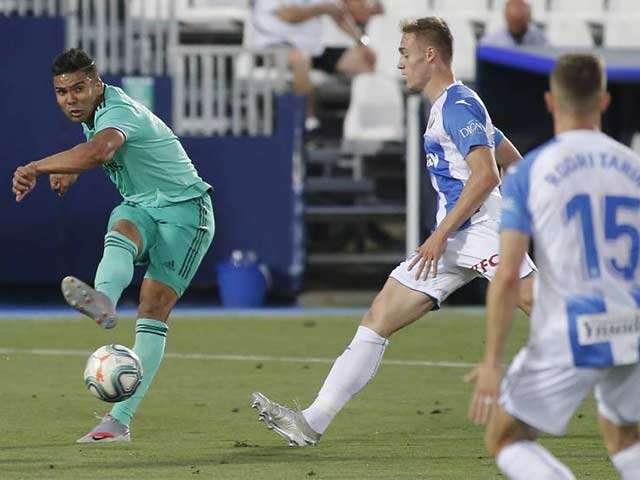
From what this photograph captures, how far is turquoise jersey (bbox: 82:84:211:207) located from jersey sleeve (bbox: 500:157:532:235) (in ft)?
11.2

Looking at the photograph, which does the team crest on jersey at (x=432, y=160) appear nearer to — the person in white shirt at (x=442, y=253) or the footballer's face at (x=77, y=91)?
the person in white shirt at (x=442, y=253)

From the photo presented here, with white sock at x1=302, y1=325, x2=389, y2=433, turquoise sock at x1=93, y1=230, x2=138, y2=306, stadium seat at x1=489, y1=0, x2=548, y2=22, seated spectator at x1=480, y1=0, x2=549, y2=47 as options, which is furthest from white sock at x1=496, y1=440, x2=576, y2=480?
stadium seat at x1=489, y1=0, x2=548, y2=22

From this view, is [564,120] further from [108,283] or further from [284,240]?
[284,240]

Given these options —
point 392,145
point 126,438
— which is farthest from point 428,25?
point 392,145

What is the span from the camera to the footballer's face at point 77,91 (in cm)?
816

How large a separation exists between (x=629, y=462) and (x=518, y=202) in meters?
0.94

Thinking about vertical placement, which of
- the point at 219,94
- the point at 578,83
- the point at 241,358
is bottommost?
the point at 241,358

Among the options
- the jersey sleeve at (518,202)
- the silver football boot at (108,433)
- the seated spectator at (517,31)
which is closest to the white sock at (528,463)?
the jersey sleeve at (518,202)

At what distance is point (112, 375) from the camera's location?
7645 mm

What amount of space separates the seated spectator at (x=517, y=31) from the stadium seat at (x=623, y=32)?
14.4 ft

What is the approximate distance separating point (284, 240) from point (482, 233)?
390 inches

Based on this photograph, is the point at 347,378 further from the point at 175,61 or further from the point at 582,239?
the point at 175,61

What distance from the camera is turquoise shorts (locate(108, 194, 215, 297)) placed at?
8406 millimetres

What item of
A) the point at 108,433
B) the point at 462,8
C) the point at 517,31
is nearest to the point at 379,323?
the point at 108,433
